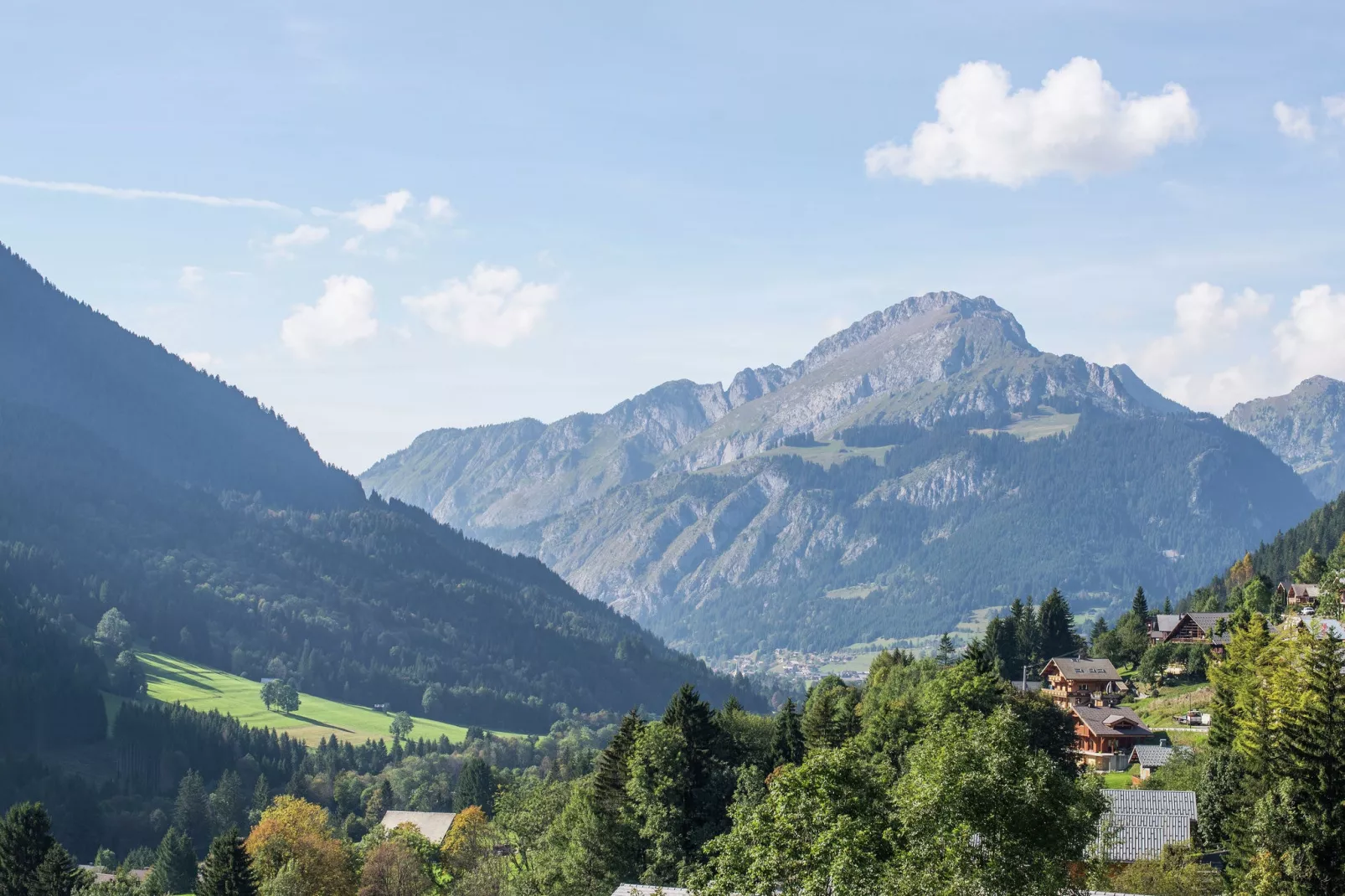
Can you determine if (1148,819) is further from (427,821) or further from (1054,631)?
(427,821)

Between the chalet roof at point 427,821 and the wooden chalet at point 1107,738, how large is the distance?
6946 centimetres

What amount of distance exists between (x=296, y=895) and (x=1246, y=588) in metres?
127

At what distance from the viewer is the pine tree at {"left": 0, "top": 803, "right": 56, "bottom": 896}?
9612 centimetres

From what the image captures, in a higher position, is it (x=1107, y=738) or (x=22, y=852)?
(x=1107, y=738)

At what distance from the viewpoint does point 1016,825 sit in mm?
52719

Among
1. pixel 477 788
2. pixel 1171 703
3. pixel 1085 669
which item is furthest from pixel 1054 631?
pixel 477 788

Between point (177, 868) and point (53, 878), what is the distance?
5075 cm

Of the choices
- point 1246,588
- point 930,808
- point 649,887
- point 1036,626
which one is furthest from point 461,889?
point 1246,588

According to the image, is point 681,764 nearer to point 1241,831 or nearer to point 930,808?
point 1241,831

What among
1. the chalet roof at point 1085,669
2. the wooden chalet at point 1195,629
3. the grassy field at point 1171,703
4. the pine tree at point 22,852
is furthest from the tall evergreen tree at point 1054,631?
the pine tree at point 22,852

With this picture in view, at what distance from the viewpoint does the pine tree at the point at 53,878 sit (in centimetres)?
9475

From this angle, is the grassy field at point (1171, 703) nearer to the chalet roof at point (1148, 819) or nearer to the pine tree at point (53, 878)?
the chalet roof at point (1148, 819)

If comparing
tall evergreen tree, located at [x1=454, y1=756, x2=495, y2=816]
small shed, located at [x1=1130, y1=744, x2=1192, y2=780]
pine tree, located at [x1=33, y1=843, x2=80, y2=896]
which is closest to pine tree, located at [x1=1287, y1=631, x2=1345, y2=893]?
small shed, located at [x1=1130, y1=744, x2=1192, y2=780]

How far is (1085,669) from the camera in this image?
474 ft
